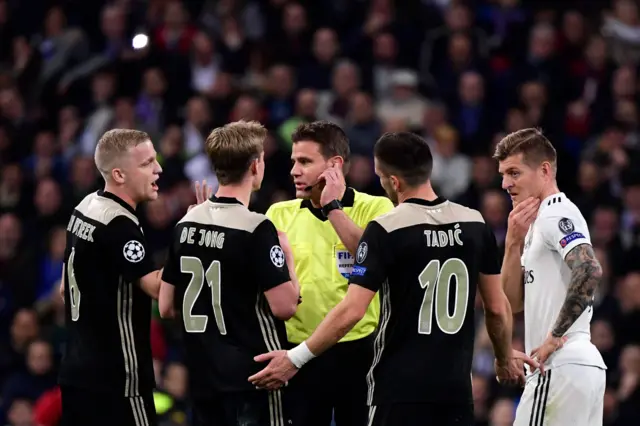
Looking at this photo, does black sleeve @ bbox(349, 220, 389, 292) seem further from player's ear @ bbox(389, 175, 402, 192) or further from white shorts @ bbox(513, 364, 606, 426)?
white shorts @ bbox(513, 364, 606, 426)

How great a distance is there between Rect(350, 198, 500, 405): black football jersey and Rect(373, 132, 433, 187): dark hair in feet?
0.60

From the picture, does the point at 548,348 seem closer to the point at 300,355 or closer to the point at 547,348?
the point at 547,348

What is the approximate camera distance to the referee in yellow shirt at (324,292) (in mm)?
7527

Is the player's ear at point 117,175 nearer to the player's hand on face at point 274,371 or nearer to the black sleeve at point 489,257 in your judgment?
the player's hand on face at point 274,371

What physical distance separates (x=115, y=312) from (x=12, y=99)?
9.03 m

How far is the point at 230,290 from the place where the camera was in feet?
22.6

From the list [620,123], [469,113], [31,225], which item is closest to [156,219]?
[31,225]

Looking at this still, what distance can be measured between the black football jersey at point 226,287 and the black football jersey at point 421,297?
1.65 feet

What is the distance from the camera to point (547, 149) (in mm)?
7531

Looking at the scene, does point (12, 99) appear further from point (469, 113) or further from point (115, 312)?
point (115, 312)

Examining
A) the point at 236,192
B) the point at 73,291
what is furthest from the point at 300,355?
the point at 73,291

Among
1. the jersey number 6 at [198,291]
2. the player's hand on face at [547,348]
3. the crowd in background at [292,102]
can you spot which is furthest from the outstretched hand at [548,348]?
the crowd in background at [292,102]

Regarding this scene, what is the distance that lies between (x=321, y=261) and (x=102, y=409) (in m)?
1.46

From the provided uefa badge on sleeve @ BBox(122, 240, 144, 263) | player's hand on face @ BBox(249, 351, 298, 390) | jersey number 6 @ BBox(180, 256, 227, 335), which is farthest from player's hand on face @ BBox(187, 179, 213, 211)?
player's hand on face @ BBox(249, 351, 298, 390)
